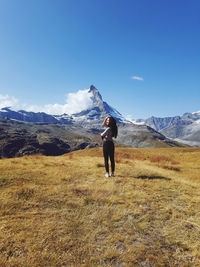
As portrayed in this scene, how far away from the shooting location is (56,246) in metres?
4.69

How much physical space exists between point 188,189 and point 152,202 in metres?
3.68

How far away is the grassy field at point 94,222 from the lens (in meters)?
4.48

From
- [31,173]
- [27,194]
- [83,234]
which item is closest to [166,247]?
[83,234]

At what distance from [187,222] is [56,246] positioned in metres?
5.14

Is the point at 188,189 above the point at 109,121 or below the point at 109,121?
below

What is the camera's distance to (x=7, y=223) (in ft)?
17.9

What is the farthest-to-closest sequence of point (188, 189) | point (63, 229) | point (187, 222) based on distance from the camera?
point (188, 189)
point (187, 222)
point (63, 229)

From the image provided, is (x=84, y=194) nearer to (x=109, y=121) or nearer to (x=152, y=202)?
(x=152, y=202)

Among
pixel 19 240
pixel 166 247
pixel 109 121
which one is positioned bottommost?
pixel 166 247

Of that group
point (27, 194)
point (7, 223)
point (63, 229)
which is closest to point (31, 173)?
point (27, 194)

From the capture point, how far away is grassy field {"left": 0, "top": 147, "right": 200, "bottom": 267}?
14.7 feet

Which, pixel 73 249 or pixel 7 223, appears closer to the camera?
pixel 73 249

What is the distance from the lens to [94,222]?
6.06 metres

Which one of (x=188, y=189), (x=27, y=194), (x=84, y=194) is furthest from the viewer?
(x=188, y=189)
